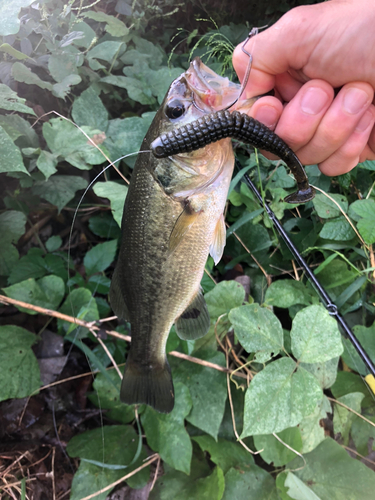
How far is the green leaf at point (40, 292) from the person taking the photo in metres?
1.55

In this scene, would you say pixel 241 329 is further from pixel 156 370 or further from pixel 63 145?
pixel 63 145

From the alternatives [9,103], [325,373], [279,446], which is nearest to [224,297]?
[325,373]

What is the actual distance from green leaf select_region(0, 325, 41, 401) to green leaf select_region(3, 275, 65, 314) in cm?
13

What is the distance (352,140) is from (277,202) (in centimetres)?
58

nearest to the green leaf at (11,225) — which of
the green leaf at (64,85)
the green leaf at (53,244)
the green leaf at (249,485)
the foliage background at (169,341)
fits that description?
the foliage background at (169,341)

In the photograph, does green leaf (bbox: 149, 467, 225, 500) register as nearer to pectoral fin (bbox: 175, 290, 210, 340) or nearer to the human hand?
pectoral fin (bbox: 175, 290, 210, 340)

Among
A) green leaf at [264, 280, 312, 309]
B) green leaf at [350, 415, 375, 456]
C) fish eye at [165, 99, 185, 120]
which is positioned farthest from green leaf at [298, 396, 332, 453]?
fish eye at [165, 99, 185, 120]

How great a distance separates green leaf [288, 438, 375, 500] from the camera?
119cm

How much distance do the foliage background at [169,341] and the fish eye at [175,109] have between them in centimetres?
60

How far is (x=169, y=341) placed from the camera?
4.92 feet

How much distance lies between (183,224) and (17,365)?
1108 mm

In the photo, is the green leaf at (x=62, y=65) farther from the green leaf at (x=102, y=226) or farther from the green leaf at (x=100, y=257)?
the green leaf at (x=100, y=257)

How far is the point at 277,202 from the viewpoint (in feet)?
5.67


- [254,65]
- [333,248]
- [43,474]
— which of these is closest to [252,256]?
[333,248]
